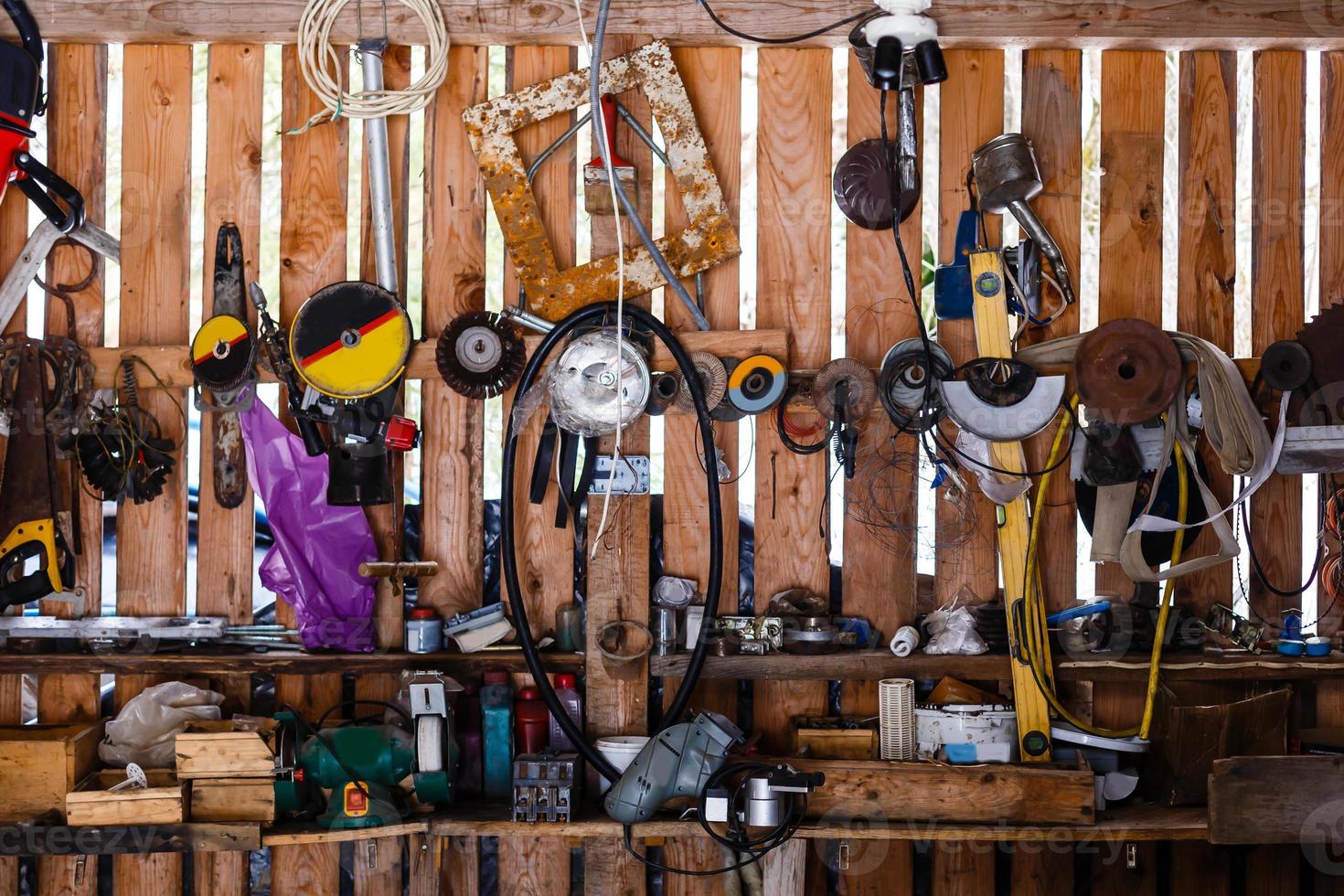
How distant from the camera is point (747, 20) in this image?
3070mm

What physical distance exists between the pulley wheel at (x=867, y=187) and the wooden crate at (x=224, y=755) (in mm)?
2170

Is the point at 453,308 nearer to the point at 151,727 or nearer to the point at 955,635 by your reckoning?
the point at 151,727

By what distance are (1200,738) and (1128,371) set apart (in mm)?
998

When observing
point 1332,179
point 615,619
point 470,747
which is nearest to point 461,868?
point 470,747

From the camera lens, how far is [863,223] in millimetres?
3094

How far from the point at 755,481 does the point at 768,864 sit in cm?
105

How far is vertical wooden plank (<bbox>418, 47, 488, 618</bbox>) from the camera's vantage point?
3.12 m

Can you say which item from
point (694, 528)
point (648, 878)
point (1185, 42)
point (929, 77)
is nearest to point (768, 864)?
point (648, 878)

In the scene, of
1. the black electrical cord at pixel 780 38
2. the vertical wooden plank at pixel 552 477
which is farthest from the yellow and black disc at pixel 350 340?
the black electrical cord at pixel 780 38

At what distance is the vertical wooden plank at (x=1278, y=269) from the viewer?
3117mm

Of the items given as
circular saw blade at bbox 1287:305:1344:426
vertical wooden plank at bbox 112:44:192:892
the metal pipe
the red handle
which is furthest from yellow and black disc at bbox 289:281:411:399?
circular saw blade at bbox 1287:305:1344:426

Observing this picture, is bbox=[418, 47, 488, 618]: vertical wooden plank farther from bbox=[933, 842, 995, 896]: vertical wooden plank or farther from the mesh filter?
bbox=[933, 842, 995, 896]: vertical wooden plank

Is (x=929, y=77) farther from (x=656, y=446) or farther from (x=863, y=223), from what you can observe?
(x=656, y=446)

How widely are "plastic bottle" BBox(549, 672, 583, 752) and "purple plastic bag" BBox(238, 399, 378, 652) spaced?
1.86ft
